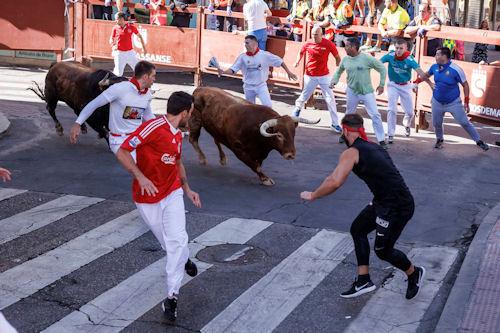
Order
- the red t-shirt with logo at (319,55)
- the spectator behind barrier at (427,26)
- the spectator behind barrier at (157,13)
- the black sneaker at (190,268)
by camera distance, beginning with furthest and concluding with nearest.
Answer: the spectator behind barrier at (157,13) → the spectator behind barrier at (427,26) → the red t-shirt with logo at (319,55) → the black sneaker at (190,268)

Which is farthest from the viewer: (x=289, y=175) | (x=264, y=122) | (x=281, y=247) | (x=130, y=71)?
Result: (x=130, y=71)

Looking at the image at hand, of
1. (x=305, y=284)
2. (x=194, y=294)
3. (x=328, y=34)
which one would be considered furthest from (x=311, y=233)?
(x=328, y=34)

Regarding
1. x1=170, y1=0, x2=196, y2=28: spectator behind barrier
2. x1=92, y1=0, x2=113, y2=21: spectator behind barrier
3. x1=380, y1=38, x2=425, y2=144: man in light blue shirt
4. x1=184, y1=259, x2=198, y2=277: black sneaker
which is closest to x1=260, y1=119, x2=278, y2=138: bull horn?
x1=184, y1=259, x2=198, y2=277: black sneaker

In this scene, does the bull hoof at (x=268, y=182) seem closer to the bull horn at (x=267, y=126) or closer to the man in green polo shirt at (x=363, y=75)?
the bull horn at (x=267, y=126)

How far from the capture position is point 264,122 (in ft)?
40.8

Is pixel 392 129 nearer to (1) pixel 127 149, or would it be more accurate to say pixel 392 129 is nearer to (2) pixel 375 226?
(2) pixel 375 226

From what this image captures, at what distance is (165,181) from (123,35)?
12.2 m

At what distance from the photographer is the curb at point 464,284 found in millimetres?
7500

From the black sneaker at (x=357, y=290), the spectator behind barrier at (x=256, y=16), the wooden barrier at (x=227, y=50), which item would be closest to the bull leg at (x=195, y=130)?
the wooden barrier at (x=227, y=50)

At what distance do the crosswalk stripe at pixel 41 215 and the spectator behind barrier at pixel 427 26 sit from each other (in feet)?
27.7

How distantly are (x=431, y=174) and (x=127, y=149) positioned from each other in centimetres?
730

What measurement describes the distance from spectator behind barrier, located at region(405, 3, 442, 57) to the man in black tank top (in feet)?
31.8

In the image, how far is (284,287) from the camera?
8523 mm

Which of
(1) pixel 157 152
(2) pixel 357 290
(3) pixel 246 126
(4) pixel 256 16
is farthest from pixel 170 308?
(4) pixel 256 16
